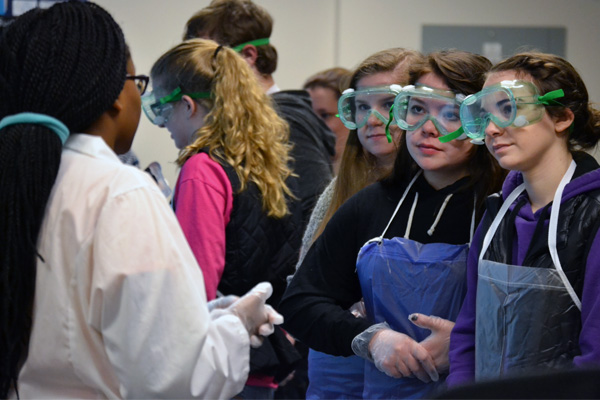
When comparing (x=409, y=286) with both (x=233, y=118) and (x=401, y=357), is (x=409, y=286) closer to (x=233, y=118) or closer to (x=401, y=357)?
(x=401, y=357)

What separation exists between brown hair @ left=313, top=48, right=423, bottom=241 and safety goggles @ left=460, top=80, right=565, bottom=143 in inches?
22.9

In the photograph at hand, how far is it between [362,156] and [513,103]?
77cm

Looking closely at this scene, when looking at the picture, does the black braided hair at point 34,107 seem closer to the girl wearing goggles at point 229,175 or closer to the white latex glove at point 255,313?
the white latex glove at point 255,313

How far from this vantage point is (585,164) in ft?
5.56

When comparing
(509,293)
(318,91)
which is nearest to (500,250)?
(509,293)

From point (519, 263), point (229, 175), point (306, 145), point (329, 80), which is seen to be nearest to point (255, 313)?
point (519, 263)

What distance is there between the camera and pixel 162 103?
280cm

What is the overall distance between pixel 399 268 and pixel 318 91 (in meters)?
2.63

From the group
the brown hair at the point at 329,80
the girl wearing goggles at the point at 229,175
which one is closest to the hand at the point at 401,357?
the girl wearing goggles at the point at 229,175

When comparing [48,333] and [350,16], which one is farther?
[350,16]

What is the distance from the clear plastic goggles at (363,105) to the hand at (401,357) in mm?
705

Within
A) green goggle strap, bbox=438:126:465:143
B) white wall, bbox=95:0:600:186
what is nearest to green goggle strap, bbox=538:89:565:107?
green goggle strap, bbox=438:126:465:143

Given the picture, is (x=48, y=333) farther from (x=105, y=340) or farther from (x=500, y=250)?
(x=500, y=250)

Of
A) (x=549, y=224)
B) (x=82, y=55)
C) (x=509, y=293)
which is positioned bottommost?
(x=509, y=293)
